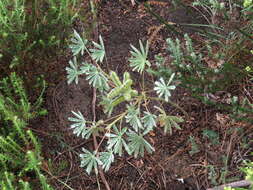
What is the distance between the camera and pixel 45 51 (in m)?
2.19

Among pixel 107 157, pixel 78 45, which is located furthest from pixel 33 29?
pixel 107 157

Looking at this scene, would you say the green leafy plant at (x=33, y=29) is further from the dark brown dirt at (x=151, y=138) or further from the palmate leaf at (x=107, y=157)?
the palmate leaf at (x=107, y=157)

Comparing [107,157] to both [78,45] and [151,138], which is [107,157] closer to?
[151,138]

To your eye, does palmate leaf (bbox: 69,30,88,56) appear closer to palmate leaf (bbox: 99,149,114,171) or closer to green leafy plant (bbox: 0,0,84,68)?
green leafy plant (bbox: 0,0,84,68)

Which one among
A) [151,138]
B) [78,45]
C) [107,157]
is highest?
[78,45]

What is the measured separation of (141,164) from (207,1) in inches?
37.6

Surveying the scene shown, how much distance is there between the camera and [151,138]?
206 cm

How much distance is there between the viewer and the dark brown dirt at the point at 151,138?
198cm

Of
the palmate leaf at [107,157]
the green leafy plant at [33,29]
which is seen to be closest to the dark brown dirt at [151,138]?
the green leafy plant at [33,29]

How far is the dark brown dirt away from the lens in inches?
78.1

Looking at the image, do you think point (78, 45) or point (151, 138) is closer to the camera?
point (78, 45)

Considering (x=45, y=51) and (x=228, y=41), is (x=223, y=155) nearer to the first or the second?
(x=228, y=41)

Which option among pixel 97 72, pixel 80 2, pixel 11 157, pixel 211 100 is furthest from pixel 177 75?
pixel 11 157

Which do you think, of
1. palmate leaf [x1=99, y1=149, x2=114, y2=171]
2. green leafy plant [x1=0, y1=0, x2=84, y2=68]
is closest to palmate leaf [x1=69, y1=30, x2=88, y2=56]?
green leafy plant [x1=0, y1=0, x2=84, y2=68]
